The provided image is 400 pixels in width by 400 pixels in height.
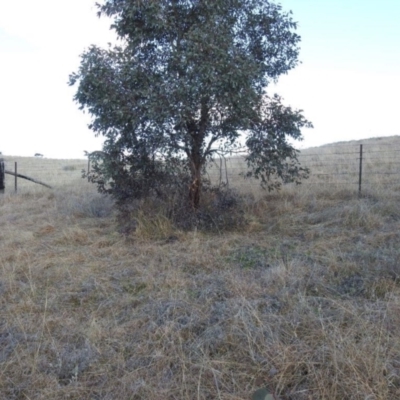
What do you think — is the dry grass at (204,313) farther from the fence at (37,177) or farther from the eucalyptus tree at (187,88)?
the fence at (37,177)

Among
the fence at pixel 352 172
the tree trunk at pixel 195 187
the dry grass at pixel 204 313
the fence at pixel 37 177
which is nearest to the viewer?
the dry grass at pixel 204 313

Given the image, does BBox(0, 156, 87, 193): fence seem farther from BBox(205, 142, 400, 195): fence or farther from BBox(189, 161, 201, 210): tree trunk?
BBox(189, 161, 201, 210): tree trunk

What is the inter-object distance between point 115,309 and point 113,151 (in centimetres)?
415

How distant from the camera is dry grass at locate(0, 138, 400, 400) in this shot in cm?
322

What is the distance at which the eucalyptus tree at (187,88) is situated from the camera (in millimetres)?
7184

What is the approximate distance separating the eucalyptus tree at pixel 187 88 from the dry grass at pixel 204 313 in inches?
56.5

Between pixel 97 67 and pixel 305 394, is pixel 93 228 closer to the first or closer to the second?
pixel 97 67

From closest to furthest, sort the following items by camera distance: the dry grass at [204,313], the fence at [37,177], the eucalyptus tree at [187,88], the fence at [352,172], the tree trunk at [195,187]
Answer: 1. the dry grass at [204,313]
2. the eucalyptus tree at [187,88]
3. the tree trunk at [195,187]
4. the fence at [352,172]
5. the fence at [37,177]

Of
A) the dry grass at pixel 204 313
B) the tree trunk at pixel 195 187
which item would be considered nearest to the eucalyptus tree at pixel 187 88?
the tree trunk at pixel 195 187

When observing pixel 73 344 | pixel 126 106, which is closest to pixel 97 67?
pixel 126 106

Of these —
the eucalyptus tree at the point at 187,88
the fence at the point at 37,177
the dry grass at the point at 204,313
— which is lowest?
the dry grass at the point at 204,313

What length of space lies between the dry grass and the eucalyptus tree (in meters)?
1.43

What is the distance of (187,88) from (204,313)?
4.07 metres

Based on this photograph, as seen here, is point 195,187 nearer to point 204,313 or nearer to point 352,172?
point 204,313
